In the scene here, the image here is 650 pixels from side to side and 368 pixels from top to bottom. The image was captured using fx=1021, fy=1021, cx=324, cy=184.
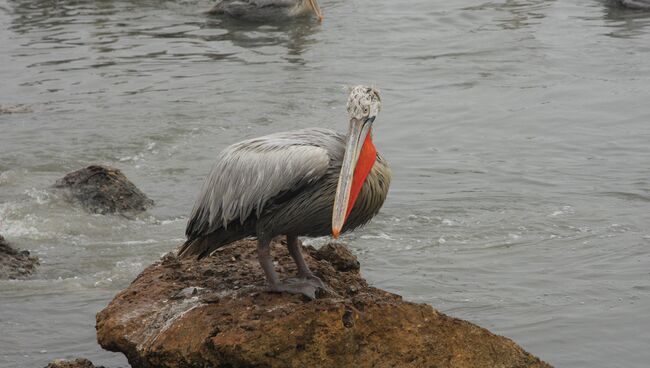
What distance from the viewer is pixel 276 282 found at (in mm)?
4887

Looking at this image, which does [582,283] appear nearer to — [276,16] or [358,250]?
[358,250]

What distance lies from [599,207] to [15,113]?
7028mm

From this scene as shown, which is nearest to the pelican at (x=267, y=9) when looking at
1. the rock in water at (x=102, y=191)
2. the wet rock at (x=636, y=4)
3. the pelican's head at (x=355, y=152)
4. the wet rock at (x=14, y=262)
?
the wet rock at (x=636, y=4)

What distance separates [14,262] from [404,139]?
5160 millimetres

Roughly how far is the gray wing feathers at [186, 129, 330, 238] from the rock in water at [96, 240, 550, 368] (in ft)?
1.24

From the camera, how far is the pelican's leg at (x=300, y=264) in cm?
505

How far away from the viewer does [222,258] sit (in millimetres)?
5555

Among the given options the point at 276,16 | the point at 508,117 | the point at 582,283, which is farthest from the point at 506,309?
the point at 276,16

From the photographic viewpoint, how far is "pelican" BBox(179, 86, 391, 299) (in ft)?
15.6

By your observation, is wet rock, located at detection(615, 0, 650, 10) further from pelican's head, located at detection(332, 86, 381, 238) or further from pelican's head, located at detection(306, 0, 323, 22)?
pelican's head, located at detection(332, 86, 381, 238)

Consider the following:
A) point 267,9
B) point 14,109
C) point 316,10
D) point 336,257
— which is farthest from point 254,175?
point 267,9

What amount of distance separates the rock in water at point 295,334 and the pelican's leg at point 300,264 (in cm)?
12

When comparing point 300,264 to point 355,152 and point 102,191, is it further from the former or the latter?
point 102,191

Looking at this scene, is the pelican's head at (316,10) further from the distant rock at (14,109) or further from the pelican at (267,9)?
the distant rock at (14,109)
